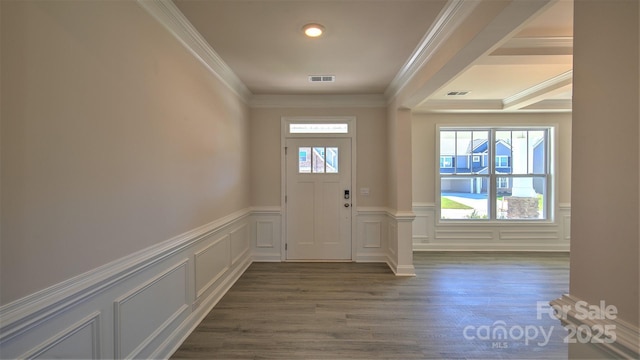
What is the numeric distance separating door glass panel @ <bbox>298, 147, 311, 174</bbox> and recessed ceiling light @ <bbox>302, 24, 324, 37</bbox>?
216 centimetres

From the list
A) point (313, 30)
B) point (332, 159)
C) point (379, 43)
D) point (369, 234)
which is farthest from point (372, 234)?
point (313, 30)

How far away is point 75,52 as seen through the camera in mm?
1295

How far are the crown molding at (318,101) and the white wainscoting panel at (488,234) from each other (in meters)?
2.04

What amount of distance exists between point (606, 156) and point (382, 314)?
2.29 m

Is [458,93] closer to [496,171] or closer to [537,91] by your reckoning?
[537,91]

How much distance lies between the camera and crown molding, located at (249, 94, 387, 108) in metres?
4.31

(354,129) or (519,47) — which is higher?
(519,47)

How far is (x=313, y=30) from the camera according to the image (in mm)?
2324

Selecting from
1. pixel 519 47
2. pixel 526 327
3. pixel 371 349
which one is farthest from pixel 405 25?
pixel 526 327

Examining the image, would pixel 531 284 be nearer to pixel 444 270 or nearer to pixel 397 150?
pixel 444 270

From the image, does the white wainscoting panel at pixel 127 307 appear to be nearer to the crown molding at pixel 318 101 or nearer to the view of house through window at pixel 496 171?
the crown molding at pixel 318 101

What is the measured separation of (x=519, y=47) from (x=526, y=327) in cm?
252

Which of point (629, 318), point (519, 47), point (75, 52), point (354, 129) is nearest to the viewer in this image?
point (629, 318)

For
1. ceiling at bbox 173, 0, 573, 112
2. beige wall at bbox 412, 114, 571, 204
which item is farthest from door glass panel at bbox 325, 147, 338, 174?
beige wall at bbox 412, 114, 571, 204
